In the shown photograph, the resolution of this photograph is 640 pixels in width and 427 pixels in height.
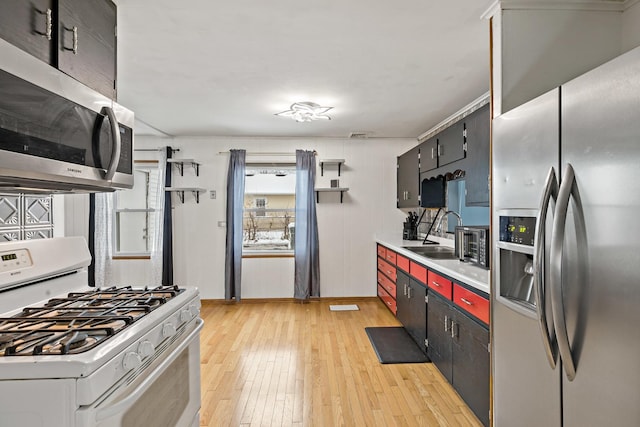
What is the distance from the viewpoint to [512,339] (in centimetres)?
156

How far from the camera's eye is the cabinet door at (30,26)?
111 centimetres

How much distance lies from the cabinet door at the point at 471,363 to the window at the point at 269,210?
10.2ft

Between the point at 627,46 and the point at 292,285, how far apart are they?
425cm

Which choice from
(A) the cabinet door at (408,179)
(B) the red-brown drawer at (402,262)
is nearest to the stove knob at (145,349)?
(B) the red-brown drawer at (402,262)

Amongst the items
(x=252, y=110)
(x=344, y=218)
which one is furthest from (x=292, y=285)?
(x=252, y=110)

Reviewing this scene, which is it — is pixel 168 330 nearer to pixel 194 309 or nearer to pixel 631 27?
pixel 194 309

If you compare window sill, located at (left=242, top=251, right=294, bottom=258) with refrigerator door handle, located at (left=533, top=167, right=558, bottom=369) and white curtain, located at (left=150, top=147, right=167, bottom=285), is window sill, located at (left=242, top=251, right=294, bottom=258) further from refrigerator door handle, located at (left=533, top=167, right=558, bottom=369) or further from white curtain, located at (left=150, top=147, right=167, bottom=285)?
refrigerator door handle, located at (left=533, top=167, right=558, bottom=369)

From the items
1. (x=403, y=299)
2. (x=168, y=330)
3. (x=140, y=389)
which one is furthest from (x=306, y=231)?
(x=140, y=389)

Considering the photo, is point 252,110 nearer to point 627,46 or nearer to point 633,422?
point 627,46

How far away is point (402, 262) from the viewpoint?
143 inches

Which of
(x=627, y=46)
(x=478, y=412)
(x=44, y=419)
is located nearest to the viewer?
(x=44, y=419)

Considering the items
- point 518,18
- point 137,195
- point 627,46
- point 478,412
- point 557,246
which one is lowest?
point 478,412

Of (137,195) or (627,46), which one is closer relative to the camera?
(627,46)

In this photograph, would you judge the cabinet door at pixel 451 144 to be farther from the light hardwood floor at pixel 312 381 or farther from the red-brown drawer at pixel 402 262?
the light hardwood floor at pixel 312 381
